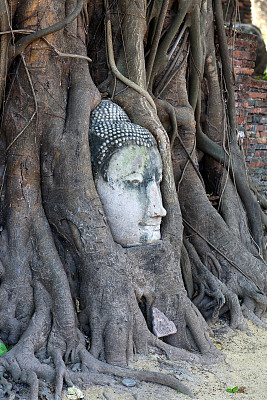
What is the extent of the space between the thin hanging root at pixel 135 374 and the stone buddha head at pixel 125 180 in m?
0.87

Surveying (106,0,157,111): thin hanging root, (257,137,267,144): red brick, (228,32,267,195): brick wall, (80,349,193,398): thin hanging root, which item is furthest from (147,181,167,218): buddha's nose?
(257,137,267,144): red brick

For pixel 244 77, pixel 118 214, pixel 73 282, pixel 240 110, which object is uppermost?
pixel 244 77

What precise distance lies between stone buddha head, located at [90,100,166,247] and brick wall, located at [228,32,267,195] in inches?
123

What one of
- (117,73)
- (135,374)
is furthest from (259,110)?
(135,374)

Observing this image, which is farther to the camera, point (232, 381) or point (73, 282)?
point (73, 282)

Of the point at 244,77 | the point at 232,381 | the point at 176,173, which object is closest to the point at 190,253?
the point at 176,173

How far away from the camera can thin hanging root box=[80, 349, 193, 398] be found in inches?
113

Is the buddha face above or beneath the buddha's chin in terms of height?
above

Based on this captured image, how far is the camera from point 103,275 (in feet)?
10.5

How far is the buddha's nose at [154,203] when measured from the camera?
350cm

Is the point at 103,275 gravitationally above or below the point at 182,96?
below

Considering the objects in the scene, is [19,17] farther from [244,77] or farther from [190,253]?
[244,77]

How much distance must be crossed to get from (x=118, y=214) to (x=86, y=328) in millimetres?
780

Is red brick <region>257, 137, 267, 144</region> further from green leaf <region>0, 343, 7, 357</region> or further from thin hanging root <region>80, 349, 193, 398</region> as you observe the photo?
green leaf <region>0, 343, 7, 357</region>
